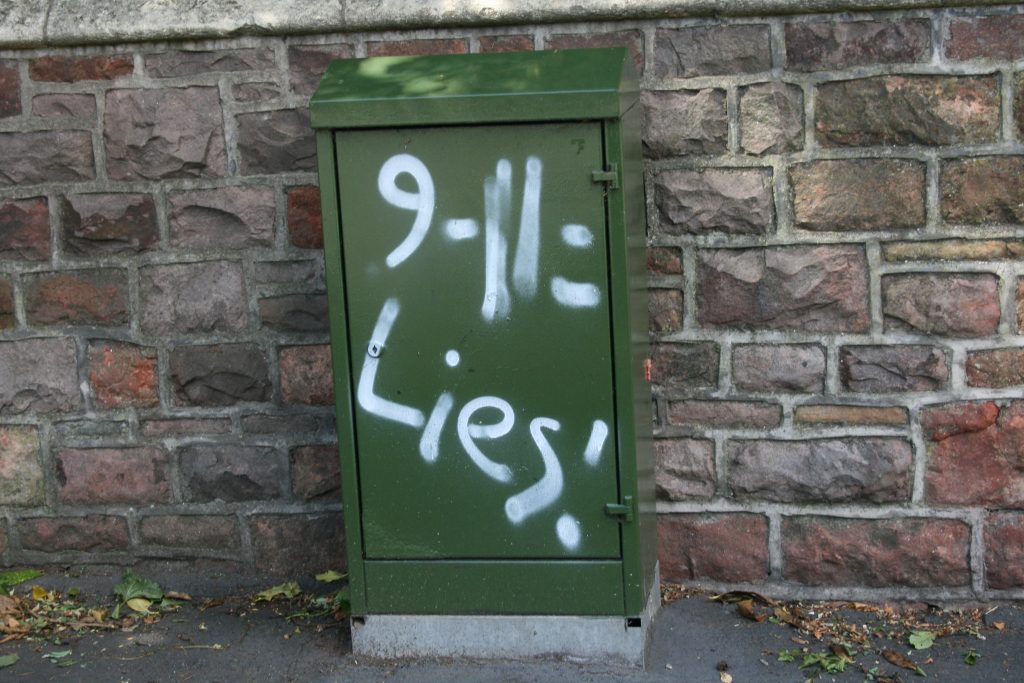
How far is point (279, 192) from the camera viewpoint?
4.08m

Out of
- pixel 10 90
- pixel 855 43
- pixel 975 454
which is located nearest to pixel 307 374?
pixel 10 90

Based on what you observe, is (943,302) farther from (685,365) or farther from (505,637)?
(505,637)

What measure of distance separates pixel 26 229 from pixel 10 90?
460 millimetres

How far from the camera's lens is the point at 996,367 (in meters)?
3.88

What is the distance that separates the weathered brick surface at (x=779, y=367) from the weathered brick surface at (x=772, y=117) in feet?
2.04

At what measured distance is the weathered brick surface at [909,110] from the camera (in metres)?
3.79

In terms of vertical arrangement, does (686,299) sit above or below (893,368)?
above

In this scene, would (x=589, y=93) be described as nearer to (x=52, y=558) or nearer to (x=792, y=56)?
(x=792, y=56)

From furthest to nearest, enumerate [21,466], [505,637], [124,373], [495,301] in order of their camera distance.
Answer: [21,466], [124,373], [505,637], [495,301]

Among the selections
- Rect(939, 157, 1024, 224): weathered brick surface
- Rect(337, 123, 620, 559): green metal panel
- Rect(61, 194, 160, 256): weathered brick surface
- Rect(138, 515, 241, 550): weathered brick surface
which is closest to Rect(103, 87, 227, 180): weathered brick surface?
Rect(61, 194, 160, 256): weathered brick surface

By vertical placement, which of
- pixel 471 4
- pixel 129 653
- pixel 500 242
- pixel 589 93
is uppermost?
pixel 471 4

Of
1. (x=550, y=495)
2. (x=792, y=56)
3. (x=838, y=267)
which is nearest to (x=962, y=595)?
(x=838, y=267)

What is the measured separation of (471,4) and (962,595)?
8.01 ft

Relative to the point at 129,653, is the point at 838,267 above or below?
above
